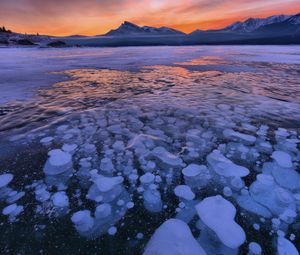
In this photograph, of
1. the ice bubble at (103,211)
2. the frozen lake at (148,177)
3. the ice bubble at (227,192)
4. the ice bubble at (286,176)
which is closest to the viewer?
the frozen lake at (148,177)

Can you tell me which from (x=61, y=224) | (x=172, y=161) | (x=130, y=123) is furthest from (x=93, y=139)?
(x=61, y=224)

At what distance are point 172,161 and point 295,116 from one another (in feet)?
9.00

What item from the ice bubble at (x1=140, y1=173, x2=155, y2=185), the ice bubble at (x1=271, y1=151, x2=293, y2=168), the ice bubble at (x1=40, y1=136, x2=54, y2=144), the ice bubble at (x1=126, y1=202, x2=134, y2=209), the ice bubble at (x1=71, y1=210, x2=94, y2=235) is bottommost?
the ice bubble at (x1=40, y1=136, x2=54, y2=144)

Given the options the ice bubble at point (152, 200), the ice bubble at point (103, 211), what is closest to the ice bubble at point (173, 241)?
the ice bubble at point (152, 200)

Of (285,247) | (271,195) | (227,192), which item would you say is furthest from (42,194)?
(271,195)

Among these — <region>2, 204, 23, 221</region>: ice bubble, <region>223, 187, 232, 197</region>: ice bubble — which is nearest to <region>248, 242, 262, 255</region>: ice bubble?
<region>223, 187, 232, 197</region>: ice bubble

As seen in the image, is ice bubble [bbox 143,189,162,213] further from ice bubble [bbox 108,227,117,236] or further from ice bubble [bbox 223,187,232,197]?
ice bubble [bbox 223,187,232,197]

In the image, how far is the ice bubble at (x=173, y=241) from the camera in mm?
1365

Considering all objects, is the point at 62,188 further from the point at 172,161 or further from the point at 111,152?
the point at 172,161

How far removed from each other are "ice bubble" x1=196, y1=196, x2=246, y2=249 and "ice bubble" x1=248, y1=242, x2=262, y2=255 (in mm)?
57

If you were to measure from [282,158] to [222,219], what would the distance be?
4.39 feet

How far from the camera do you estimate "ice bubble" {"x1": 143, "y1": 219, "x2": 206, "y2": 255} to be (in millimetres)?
1365

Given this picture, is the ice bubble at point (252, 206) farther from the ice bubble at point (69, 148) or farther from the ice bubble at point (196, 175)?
the ice bubble at point (69, 148)

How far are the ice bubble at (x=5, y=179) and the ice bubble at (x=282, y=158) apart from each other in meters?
2.94
